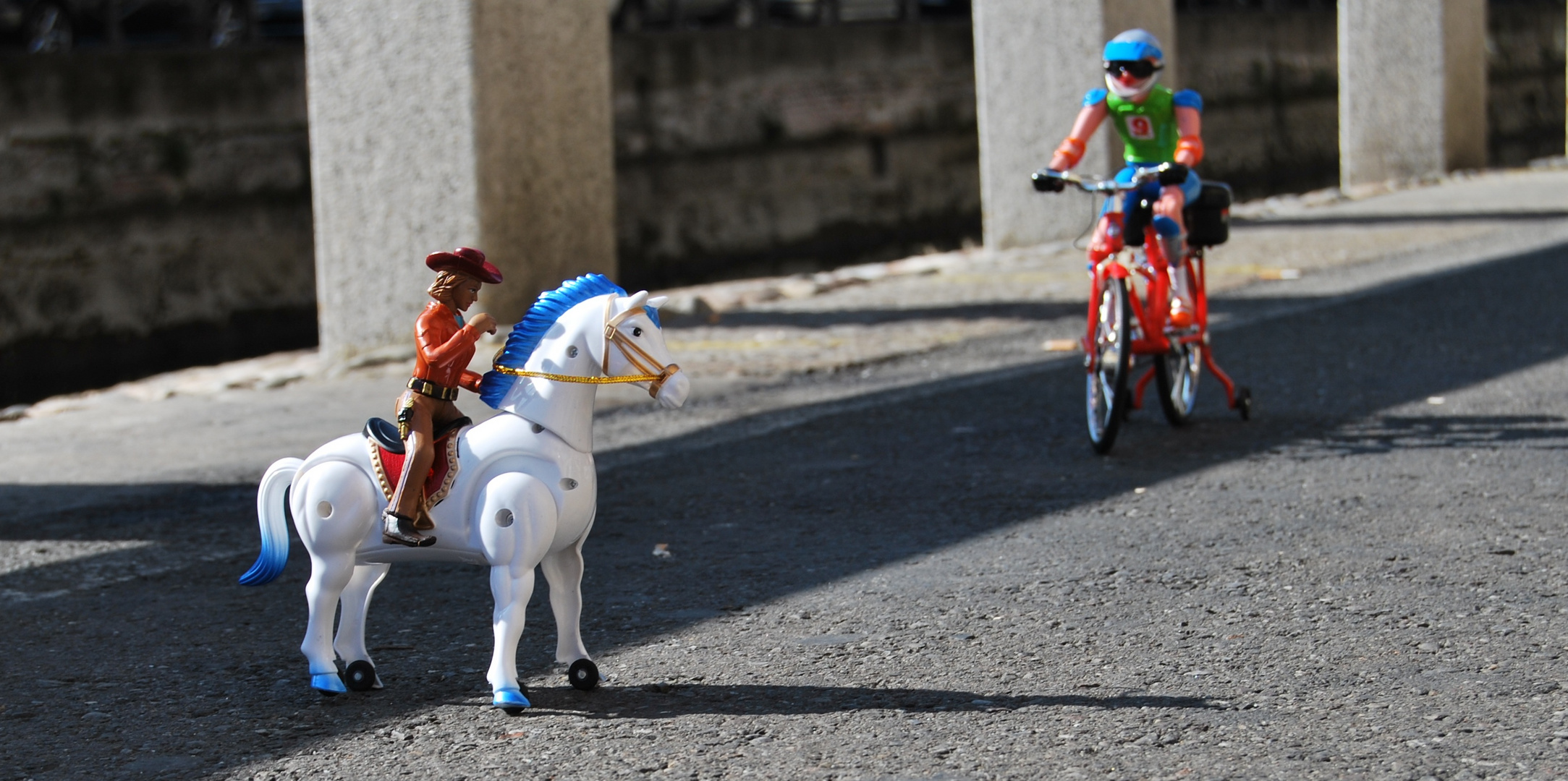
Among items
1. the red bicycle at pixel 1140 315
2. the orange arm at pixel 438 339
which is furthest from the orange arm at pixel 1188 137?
the orange arm at pixel 438 339

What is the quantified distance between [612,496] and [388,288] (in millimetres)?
4451

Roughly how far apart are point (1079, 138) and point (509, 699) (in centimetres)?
393

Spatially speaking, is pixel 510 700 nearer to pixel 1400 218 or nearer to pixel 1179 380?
pixel 1179 380

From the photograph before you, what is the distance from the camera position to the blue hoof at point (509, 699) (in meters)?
3.99

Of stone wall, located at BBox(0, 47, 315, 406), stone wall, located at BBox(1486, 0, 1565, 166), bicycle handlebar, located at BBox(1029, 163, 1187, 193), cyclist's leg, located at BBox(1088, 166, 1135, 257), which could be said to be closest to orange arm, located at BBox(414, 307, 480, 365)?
bicycle handlebar, located at BBox(1029, 163, 1187, 193)

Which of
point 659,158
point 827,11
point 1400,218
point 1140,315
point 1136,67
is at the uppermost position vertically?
point 827,11

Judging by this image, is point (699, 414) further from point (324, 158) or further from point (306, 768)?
point (306, 768)

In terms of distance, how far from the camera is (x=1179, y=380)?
736 cm

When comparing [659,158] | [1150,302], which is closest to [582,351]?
[1150,302]

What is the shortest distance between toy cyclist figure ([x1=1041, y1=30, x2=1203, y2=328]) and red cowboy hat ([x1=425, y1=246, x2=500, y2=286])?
3369 mm

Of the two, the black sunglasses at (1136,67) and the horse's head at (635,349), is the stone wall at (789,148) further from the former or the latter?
the horse's head at (635,349)

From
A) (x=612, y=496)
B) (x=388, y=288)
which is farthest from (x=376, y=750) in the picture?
(x=388, y=288)

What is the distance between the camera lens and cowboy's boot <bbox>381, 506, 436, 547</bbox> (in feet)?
13.1

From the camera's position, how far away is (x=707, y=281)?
19.6 m
